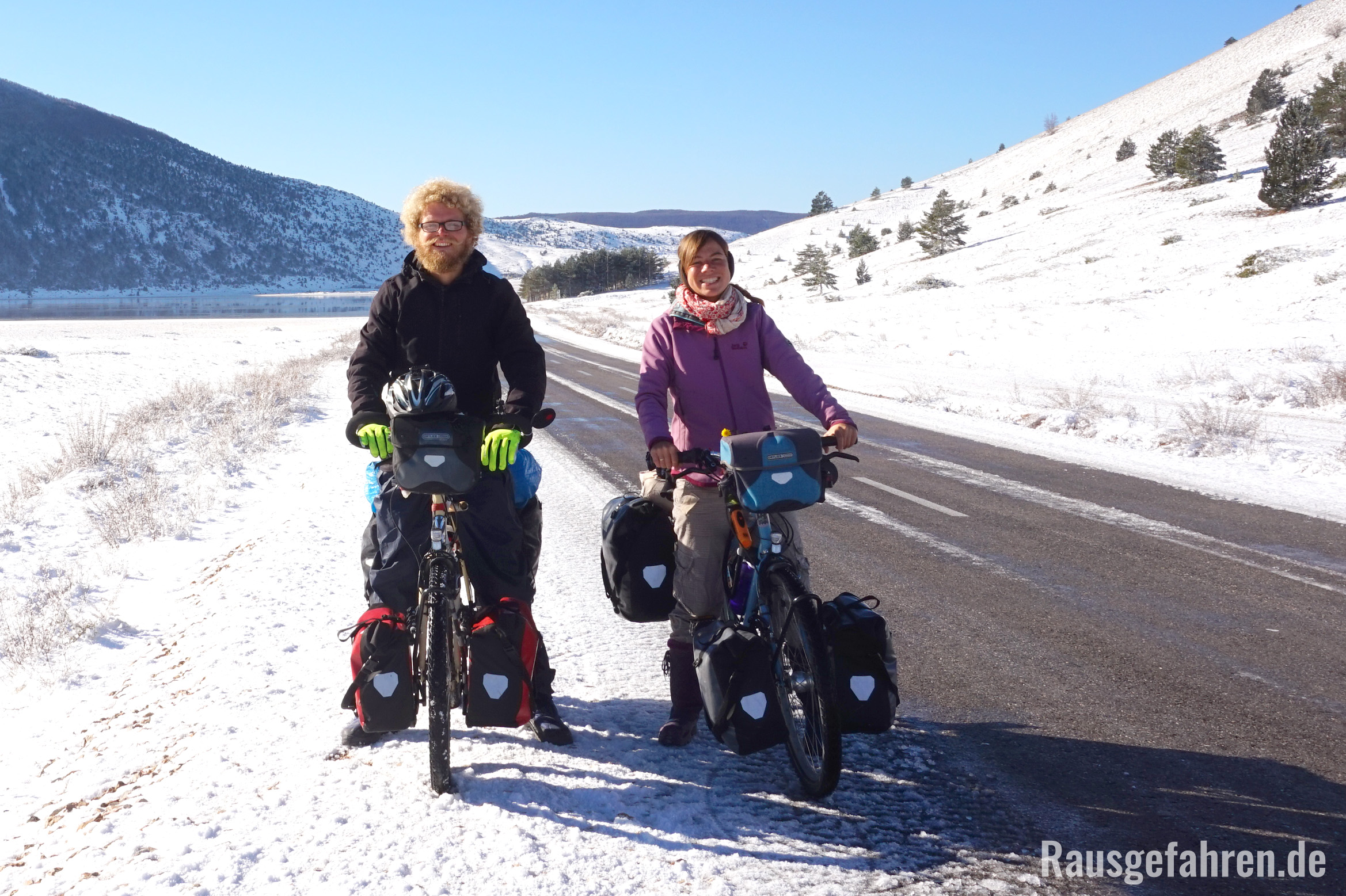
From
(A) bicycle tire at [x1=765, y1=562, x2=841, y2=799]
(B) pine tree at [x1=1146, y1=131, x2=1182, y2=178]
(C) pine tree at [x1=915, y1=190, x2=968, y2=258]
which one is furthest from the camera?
(C) pine tree at [x1=915, y1=190, x2=968, y2=258]

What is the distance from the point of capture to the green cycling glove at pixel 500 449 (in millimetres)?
3066

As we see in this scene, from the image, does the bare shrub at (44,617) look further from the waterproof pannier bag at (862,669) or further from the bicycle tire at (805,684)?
the waterproof pannier bag at (862,669)

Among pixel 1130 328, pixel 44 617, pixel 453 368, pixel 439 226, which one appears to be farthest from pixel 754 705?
pixel 1130 328

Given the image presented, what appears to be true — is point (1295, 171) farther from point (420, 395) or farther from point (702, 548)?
point (420, 395)

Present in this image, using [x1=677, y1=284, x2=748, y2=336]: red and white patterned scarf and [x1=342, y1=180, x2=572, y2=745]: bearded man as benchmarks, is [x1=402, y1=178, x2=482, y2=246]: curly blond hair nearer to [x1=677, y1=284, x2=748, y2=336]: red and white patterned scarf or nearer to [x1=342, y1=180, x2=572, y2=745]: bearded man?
[x1=342, y1=180, x2=572, y2=745]: bearded man

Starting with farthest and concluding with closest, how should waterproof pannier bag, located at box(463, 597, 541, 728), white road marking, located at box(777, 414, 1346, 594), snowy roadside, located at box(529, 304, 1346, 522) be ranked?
snowy roadside, located at box(529, 304, 1346, 522) < white road marking, located at box(777, 414, 1346, 594) < waterproof pannier bag, located at box(463, 597, 541, 728)

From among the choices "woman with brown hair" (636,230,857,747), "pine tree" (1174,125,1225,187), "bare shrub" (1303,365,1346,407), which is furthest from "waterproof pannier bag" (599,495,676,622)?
"pine tree" (1174,125,1225,187)

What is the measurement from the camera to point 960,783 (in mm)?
3307

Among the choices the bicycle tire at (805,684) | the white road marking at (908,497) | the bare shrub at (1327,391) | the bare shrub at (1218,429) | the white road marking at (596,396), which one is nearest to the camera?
the bicycle tire at (805,684)

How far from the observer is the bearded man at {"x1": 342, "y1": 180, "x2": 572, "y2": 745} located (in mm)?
3389

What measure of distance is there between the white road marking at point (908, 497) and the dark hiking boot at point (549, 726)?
195 inches

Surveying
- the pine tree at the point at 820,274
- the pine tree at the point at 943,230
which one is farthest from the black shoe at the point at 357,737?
the pine tree at the point at 943,230

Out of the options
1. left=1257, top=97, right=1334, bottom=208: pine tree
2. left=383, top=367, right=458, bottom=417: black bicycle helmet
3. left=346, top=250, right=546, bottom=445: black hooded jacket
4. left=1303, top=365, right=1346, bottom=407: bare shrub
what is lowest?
left=1303, top=365, right=1346, bottom=407: bare shrub

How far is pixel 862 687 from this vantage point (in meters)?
3.11
